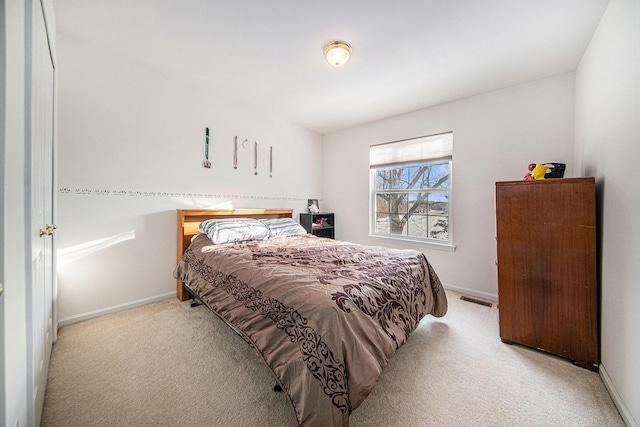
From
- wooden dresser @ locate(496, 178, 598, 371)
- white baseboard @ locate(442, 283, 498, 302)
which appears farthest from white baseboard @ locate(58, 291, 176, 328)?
white baseboard @ locate(442, 283, 498, 302)

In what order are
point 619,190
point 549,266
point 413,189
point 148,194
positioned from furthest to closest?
point 413,189
point 148,194
point 549,266
point 619,190

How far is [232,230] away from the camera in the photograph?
8.43 feet

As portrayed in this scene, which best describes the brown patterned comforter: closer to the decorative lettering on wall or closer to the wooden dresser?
the wooden dresser

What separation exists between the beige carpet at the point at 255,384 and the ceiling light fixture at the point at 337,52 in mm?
2502

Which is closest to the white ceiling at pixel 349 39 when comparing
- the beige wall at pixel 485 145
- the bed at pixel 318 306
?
the beige wall at pixel 485 145

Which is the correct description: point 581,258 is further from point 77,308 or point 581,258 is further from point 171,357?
point 77,308

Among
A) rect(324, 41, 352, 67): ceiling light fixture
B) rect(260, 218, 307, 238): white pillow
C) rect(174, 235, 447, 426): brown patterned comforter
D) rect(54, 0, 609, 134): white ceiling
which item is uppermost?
rect(54, 0, 609, 134): white ceiling

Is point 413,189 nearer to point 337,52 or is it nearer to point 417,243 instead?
point 417,243

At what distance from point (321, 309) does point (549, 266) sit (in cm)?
184

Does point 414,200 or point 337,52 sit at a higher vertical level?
point 337,52

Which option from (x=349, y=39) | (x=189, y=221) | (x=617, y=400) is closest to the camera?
(x=617, y=400)

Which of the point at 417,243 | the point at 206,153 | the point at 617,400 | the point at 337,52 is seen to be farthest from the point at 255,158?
the point at 617,400

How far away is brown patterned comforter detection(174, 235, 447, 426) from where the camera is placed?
103cm

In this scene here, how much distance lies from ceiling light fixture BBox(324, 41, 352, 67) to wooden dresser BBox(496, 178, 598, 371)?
1748mm
